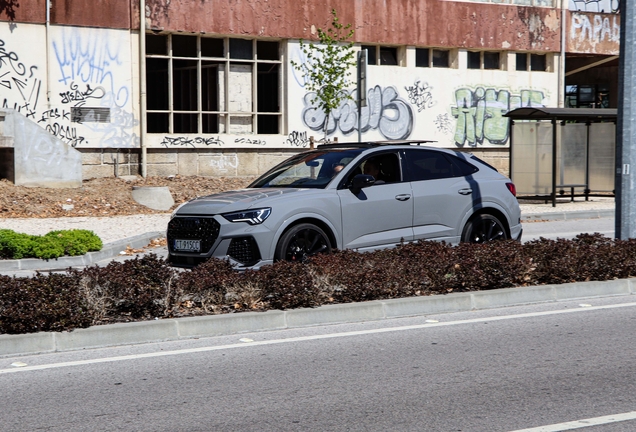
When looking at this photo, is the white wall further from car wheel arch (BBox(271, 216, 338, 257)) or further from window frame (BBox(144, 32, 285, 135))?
car wheel arch (BBox(271, 216, 338, 257))

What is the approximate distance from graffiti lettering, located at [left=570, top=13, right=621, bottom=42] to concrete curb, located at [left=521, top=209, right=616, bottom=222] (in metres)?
13.0

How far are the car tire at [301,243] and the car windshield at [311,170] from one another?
2.21 feet

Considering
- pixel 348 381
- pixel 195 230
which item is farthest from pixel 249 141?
pixel 348 381

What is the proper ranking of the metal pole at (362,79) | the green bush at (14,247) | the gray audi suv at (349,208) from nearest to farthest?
the gray audi suv at (349,208) < the green bush at (14,247) < the metal pole at (362,79)

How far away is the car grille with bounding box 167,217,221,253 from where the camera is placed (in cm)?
1027

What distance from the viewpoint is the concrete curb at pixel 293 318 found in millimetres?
7629

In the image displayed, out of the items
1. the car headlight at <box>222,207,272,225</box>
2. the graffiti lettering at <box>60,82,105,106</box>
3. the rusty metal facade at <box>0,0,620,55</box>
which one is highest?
the rusty metal facade at <box>0,0,620,55</box>

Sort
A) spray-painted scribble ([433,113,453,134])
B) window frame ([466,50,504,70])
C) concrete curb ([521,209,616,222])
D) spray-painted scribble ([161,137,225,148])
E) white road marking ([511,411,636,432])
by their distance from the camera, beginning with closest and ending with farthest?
white road marking ([511,411,636,432]) < concrete curb ([521,209,616,222]) < spray-painted scribble ([161,137,225,148]) < spray-painted scribble ([433,113,453,134]) < window frame ([466,50,504,70])

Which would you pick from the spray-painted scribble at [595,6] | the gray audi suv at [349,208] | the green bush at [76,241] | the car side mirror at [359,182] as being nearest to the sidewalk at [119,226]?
the green bush at [76,241]

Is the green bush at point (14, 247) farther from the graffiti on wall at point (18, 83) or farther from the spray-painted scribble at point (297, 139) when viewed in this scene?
the spray-painted scribble at point (297, 139)

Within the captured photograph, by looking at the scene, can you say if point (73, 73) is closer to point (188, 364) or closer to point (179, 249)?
point (179, 249)

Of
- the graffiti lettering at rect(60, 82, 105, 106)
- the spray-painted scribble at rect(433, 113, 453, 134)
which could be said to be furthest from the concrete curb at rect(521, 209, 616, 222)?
the graffiti lettering at rect(60, 82, 105, 106)

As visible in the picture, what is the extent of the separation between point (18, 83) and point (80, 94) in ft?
5.40

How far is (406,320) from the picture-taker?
9016mm
